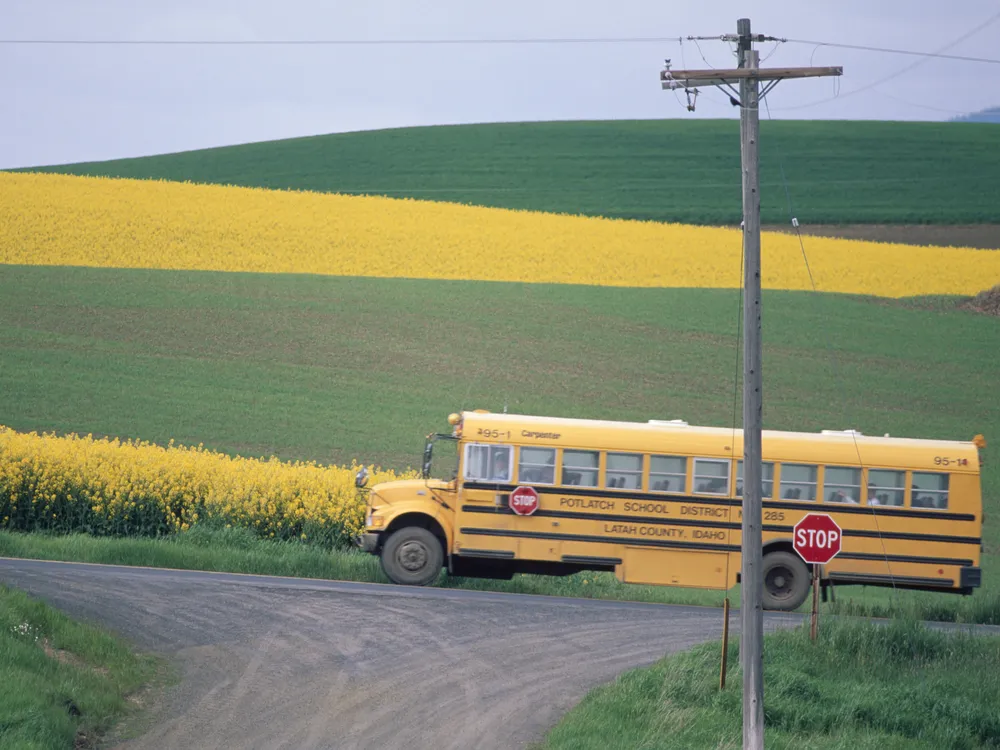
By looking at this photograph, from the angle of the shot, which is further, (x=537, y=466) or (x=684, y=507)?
(x=537, y=466)

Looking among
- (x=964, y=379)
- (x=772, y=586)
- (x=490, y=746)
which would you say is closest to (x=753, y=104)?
(x=490, y=746)

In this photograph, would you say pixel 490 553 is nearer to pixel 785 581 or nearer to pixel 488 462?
pixel 488 462

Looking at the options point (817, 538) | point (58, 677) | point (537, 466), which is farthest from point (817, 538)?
point (58, 677)

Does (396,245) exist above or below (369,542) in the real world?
above

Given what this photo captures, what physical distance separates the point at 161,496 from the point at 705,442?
31.8 feet

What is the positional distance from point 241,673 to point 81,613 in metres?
2.63

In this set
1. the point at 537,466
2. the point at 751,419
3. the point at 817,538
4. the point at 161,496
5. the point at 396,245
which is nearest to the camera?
the point at 751,419

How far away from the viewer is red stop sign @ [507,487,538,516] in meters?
19.7

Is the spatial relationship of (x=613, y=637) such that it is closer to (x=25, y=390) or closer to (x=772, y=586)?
(x=772, y=586)

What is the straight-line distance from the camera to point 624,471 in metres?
19.7

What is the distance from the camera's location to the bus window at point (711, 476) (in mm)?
19656

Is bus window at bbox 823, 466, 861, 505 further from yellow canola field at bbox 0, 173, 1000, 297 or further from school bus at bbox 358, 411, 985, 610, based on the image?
yellow canola field at bbox 0, 173, 1000, 297

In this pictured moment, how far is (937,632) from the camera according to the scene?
16.1m

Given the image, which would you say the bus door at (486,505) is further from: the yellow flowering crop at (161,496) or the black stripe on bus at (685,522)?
the yellow flowering crop at (161,496)
